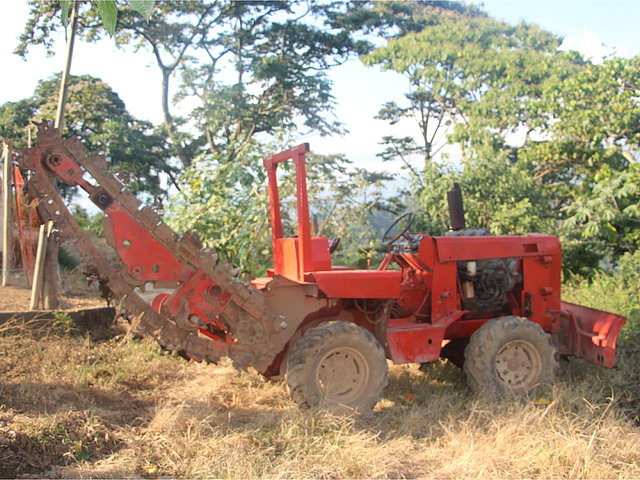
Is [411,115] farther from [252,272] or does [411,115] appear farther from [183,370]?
[183,370]

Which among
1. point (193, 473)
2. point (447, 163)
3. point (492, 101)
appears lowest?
point (193, 473)

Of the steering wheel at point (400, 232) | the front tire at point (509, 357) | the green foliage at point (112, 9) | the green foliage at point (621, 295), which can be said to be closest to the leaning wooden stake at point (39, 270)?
the steering wheel at point (400, 232)

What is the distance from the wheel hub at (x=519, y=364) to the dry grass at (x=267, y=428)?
0.79ft

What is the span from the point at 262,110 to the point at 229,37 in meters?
2.58

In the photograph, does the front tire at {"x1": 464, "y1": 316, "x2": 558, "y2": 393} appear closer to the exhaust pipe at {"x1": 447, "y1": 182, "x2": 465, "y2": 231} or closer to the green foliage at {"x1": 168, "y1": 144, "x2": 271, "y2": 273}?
the exhaust pipe at {"x1": 447, "y1": 182, "x2": 465, "y2": 231}

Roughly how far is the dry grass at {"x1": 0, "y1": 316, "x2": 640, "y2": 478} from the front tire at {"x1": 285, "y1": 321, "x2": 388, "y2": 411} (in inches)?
7.2

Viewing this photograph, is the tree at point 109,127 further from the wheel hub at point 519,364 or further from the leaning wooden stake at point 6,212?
the wheel hub at point 519,364

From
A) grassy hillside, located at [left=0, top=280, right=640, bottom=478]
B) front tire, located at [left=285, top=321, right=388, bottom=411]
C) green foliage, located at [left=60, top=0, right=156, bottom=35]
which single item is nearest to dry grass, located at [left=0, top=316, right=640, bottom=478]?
grassy hillside, located at [left=0, top=280, right=640, bottom=478]

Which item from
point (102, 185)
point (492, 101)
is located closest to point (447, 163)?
point (492, 101)

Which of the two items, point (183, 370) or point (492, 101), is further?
point (492, 101)

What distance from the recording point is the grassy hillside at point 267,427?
3.52 m

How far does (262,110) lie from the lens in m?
17.3

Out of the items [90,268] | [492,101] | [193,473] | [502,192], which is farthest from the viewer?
[492,101]

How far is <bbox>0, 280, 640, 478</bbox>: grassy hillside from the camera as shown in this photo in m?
3.52
